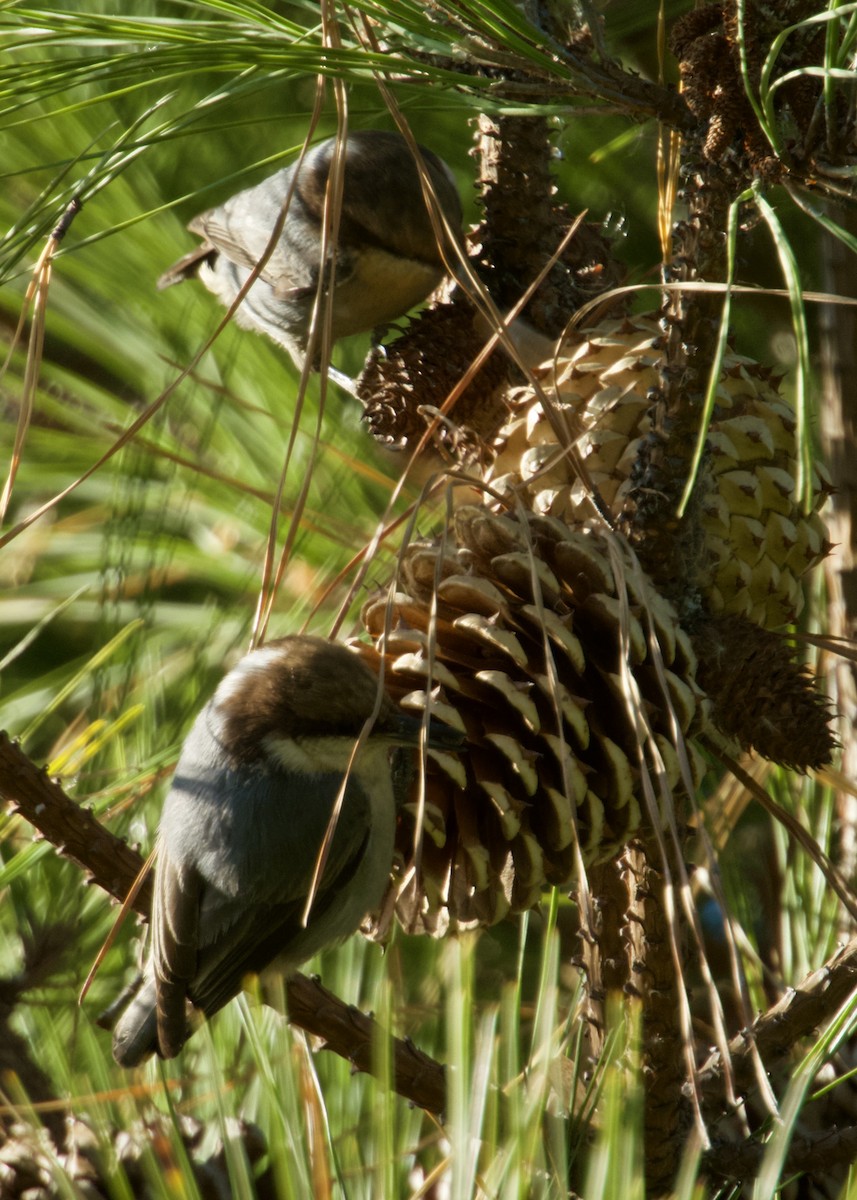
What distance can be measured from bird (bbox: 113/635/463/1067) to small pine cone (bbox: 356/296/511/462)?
261mm

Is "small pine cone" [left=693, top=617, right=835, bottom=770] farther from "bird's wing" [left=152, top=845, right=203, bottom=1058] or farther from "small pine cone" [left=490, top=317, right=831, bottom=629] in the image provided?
"bird's wing" [left=152, top=845, right=203, bottom=1058]

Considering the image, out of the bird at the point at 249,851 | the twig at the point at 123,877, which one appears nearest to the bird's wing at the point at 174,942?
the bird at the point at 249,851

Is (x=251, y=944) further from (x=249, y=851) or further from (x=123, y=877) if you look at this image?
(x=123, y=877)

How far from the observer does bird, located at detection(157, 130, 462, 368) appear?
169cm

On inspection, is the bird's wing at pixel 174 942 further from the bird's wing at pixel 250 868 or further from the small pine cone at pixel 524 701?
the small pine cone at pixel 524 701

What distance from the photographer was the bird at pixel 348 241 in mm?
1691

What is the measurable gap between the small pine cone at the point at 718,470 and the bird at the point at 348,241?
12.2 inches

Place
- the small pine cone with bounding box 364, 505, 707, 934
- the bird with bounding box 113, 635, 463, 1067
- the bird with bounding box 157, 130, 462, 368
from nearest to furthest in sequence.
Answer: the small pine cone with bounding box 364, 505, 707, 934, the bird with bounding box 113, 635, 463, 1067, the bird with bounding box 157, 130, 462, 368

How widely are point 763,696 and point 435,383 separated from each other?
0.46 m

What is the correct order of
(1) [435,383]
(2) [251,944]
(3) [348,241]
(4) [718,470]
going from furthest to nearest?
(3) [348,241] → (2) [251,944] → (1) [435,383] → (4) [718,470]

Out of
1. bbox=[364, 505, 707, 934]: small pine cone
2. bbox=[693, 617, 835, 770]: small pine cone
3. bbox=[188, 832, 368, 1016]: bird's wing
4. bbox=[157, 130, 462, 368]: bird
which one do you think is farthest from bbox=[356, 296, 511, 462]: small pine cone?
bbox=[188, 832, 368, 1016]: bird's wing

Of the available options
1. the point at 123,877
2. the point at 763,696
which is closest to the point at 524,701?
the point at 763,696

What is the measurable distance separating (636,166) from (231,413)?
0.68 metres

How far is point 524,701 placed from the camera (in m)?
0.93
